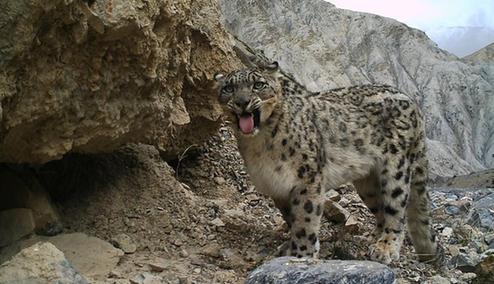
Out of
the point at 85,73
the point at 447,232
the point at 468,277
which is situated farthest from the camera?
the point at 447,232

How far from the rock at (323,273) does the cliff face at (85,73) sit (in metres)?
1.66

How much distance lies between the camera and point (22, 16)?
4.51m

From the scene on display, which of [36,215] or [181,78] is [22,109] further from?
[181,78]

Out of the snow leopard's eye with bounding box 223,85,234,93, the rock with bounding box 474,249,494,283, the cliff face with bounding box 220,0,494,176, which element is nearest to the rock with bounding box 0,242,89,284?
the snow leopard's eye with bounding box 223,85,234,93

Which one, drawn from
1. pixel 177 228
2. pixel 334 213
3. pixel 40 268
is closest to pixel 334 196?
pixel 334 213

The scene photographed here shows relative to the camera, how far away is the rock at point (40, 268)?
4504 mm

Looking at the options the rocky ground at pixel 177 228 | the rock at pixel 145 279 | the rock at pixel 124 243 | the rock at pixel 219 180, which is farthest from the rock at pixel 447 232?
the rock at pixel 145 279

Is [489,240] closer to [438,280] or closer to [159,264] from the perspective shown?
[438,280]

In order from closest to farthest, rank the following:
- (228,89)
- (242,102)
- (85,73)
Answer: (85,73) → (242,102) → (228,89)

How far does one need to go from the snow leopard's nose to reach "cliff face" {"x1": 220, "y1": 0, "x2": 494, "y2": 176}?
3329 centimetres

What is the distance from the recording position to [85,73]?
526 cm

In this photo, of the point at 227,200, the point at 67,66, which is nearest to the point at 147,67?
the point at 67,66

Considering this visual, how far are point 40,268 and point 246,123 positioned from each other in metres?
2.37

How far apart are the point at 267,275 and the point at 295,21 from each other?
40967 millimetres
